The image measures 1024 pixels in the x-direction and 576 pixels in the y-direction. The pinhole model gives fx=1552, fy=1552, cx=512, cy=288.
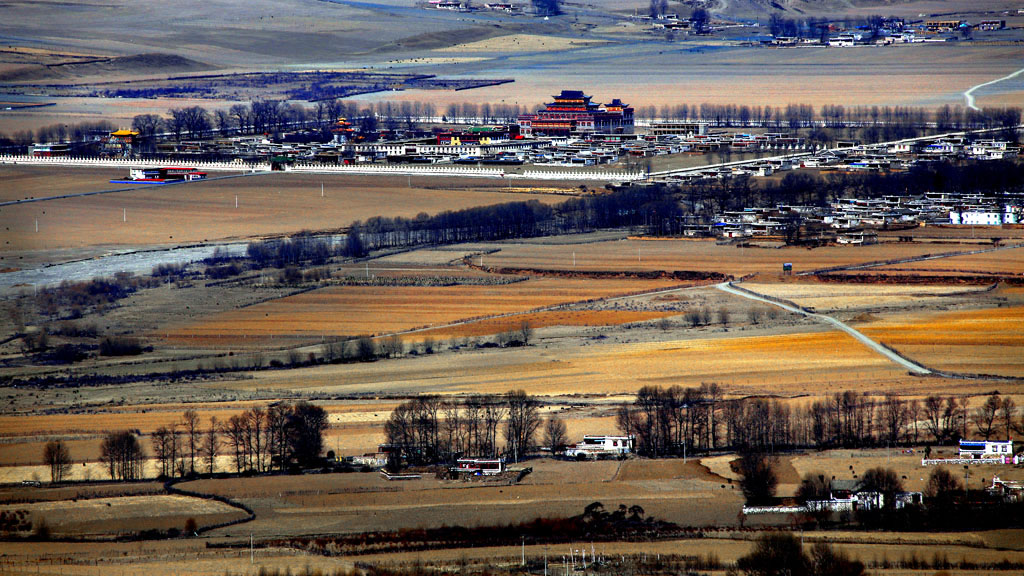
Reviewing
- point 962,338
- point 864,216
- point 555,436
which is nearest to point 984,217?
point 864,216

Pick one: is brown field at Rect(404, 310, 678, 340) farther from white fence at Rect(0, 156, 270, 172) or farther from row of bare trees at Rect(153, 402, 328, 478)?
white fence at Rect(0, 156, 270, 172)

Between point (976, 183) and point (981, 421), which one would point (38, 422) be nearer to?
point (981, 421)

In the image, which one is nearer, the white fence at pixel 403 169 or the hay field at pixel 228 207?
the hay field at pixel 228 207

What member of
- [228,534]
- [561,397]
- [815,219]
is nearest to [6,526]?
[228,534]

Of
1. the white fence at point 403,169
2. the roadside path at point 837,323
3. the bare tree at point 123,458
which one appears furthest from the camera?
the white fence at point 403,169

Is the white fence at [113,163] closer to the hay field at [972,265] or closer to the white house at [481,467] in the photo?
the hay field at [972,265]

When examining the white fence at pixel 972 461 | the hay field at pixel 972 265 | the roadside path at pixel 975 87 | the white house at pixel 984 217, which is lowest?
the white fence at pixel 972 461

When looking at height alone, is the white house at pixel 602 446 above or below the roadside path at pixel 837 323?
below

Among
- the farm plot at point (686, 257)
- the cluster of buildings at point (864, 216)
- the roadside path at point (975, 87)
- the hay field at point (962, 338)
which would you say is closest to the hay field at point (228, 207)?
the cluster of buildings at point (864, 216)
